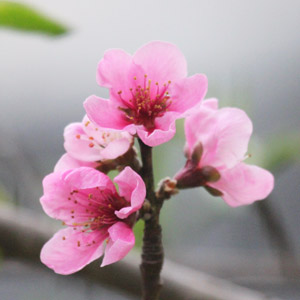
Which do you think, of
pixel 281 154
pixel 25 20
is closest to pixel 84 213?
pixel 25 20

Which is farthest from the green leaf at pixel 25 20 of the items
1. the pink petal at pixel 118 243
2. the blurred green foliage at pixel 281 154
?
the blurred green foliage at pixel 281 154

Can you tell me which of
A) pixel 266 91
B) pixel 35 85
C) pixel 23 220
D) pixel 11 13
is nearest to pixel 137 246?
pixel 23 220

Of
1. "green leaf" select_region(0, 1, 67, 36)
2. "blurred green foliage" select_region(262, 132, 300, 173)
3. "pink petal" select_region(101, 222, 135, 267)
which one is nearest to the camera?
"pink petal" select_region(101, 222, 135, 267)

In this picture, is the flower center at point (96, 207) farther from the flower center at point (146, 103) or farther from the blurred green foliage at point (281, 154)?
the blurred green foliage at point (281, 154)

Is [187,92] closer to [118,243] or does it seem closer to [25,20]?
[118,243]


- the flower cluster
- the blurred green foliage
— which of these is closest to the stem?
the flower cluster

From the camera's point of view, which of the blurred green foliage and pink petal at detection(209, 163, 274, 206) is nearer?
pink petal at detection(209, 163, 274, 206)

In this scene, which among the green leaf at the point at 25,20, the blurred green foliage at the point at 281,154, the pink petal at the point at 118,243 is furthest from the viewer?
the blurred green foliage at the point at 281,154

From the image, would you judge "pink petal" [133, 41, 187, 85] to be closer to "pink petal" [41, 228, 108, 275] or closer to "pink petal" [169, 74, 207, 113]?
"pink petal" [169, 74, 207, 113]
